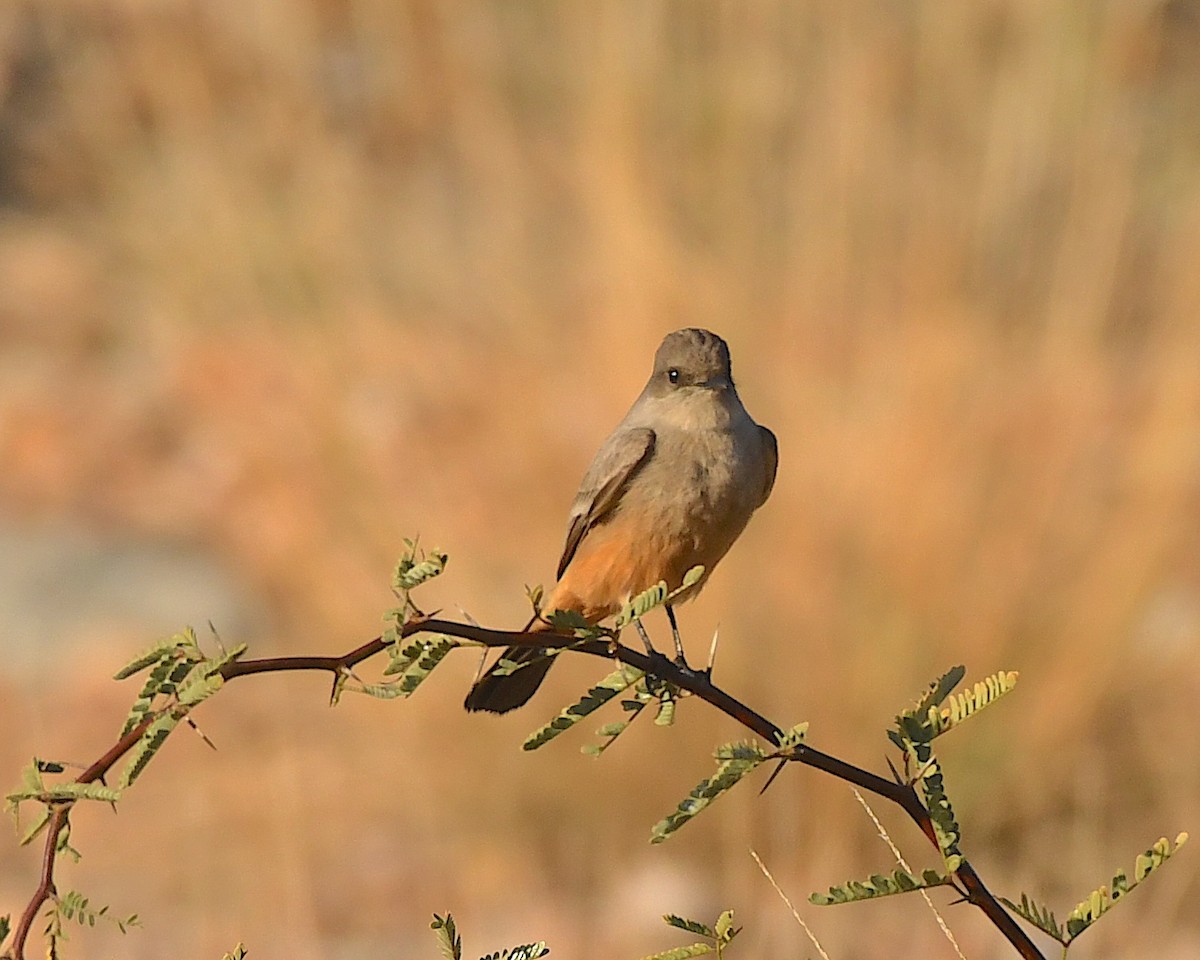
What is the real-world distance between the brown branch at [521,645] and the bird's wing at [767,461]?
0.89 meters

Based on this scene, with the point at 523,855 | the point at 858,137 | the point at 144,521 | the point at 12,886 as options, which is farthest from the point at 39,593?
the point at 858,137

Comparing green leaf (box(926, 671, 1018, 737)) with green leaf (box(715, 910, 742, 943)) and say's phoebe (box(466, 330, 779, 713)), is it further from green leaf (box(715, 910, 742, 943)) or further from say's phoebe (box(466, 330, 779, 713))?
say's phoebe (box(466, 330, 779, 713))

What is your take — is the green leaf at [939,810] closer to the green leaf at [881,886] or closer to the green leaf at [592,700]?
the green leaf at [881,886]

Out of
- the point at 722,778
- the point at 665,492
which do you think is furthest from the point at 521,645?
the point at 665,492

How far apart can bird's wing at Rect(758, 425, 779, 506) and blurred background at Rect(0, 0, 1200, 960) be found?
191 cm

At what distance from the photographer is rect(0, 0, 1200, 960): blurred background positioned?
4.82m

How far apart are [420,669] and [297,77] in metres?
4.88

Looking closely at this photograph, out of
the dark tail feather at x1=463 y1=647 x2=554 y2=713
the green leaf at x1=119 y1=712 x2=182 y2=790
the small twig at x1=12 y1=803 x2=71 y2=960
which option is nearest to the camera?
the small twig at x1=12 y1=803 x2=71 y2=960

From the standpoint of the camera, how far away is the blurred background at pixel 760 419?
190 inches

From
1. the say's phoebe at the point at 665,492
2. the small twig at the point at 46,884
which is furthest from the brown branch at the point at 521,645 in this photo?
the say's phoebe at the point at 665,492

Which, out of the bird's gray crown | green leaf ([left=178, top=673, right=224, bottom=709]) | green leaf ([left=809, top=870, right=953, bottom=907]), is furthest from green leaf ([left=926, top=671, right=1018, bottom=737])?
the bird's gray crown

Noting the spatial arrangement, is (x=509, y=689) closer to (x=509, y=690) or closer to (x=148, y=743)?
(x=509, y=690)

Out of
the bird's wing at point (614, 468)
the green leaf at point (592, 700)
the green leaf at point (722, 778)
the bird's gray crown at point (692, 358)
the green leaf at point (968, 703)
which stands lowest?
the green leaf at point (968, 703)

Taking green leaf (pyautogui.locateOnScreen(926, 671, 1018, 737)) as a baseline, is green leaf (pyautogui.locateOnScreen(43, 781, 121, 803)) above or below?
above
